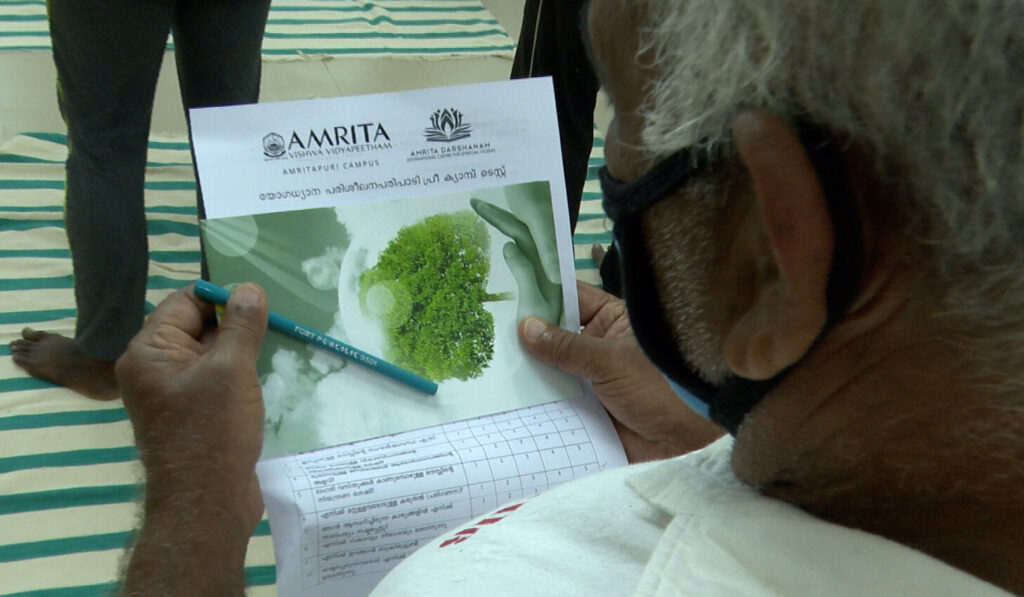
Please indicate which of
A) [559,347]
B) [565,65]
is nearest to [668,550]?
[559,347]

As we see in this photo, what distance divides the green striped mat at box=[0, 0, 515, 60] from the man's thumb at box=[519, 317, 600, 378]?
5.51 feet

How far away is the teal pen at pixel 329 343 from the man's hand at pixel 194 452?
0.03 meters

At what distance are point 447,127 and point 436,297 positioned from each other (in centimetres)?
16

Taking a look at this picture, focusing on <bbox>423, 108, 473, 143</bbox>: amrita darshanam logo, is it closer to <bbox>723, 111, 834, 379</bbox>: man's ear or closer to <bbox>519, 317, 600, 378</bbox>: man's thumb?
<bbox>519, 317, 600, 378</bbox>: man's thumb

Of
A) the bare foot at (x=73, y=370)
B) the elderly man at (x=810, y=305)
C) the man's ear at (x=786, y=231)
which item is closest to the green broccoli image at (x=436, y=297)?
the elderly man at (x=810, y=305)

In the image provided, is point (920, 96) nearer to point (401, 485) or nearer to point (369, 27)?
point (401, 485)

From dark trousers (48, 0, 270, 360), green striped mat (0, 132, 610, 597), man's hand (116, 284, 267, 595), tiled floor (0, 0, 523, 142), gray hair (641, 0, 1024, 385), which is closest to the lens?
gray hair (641, 0, 1024, 385)

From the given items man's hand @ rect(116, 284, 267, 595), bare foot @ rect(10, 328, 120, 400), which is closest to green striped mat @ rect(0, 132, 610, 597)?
bare foot @ rect(10, 328, 120, 400)

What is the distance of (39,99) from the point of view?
188 centimetres

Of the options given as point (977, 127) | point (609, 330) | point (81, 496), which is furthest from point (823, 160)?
point (81, 496)

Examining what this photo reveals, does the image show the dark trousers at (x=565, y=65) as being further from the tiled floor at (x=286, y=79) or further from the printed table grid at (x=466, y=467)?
the tiled floor at (x=286, y=79)

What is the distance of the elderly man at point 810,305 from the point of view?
0.31 metres

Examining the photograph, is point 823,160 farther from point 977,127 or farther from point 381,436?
point 381,436

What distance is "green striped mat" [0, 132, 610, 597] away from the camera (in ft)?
3.87
